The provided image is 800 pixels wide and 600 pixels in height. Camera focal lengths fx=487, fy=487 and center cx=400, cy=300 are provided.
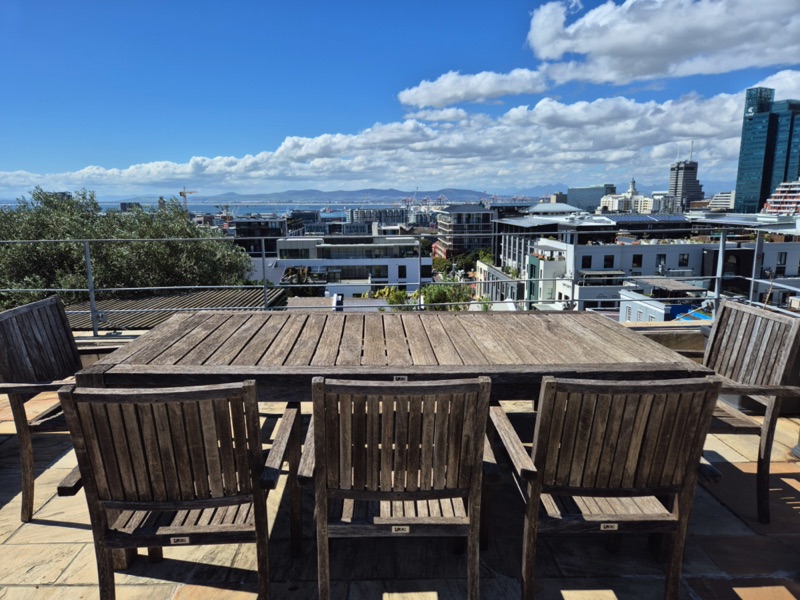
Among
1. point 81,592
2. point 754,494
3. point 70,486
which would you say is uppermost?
point 70,486

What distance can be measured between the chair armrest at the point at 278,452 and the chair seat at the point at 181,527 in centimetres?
16

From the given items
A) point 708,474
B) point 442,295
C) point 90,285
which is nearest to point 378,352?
point 708,474

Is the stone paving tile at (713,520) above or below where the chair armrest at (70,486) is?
below

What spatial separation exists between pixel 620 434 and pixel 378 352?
100cm

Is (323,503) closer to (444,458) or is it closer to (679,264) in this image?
(444,458)

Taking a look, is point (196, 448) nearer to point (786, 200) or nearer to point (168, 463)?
point (168, 463)

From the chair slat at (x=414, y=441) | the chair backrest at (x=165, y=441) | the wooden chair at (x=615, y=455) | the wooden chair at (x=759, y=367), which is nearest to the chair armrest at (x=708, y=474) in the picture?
the wooden chair at (x=615, y=455)

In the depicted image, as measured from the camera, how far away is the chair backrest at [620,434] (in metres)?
1.38

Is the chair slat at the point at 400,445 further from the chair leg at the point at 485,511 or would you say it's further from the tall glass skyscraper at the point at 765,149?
the tall glass skyscraper at the point at 765,149

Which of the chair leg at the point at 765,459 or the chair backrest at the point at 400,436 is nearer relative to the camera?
the chair backrest at the point at 400,436

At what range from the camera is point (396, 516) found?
150 cm

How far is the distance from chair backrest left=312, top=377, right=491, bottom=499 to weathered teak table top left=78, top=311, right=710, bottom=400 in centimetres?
43

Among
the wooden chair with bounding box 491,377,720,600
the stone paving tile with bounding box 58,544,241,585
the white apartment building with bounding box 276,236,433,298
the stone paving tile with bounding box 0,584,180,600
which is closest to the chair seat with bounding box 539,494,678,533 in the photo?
the wooden chair with bounding box 491,377,720,600

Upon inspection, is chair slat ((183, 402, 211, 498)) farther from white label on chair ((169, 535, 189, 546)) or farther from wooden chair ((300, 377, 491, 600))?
wooden chair ((300, 377, 491, 600))
